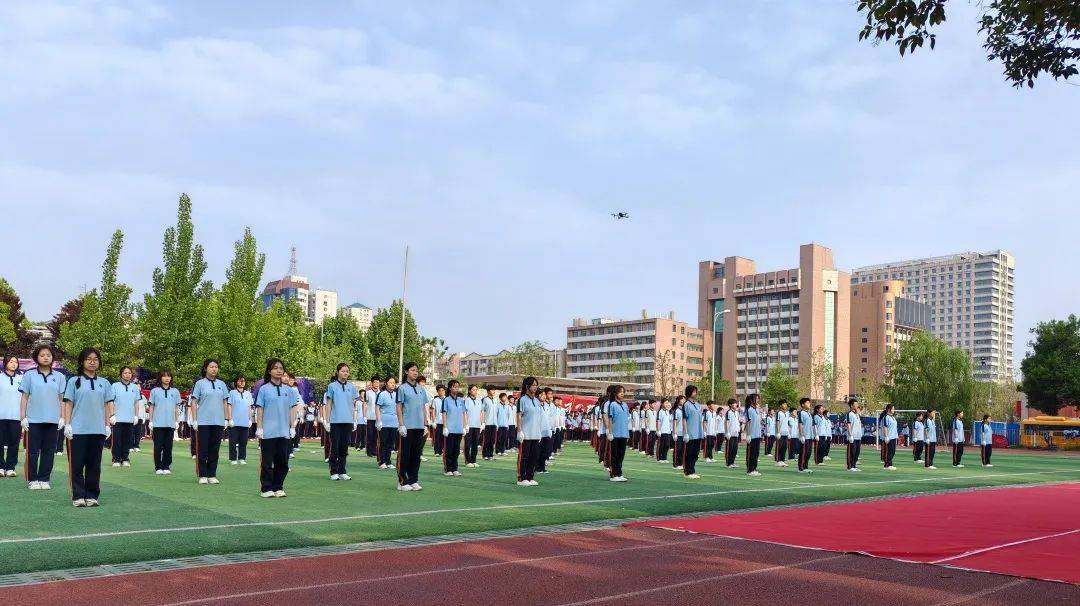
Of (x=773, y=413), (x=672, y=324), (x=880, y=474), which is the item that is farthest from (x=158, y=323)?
(x=672, y=324)

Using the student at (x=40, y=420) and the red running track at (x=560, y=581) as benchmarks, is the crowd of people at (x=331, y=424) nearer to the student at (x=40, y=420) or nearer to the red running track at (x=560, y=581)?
the student at (x=40, y=420)

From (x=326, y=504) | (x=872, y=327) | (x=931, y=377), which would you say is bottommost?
(x=326, y=504)

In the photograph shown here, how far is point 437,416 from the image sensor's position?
874 inches

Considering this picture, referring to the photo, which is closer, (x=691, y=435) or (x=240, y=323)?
(x=691, y=435)

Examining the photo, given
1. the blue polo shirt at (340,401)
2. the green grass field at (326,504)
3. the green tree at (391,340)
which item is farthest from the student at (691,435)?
the green tree at (391,340)

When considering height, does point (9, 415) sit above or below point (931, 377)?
below

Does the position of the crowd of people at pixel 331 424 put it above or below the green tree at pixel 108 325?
below

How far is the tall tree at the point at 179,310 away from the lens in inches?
1550

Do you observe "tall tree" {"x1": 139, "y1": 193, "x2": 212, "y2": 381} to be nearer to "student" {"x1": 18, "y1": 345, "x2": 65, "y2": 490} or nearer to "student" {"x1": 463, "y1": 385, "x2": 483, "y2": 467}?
"student" {"x1": 463, "y1": 385, "x2": 483, "y2": 467}

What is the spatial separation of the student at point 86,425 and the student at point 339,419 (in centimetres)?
427

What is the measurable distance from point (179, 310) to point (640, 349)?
130132mm

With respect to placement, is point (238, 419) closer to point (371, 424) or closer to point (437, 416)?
point (437, 416)

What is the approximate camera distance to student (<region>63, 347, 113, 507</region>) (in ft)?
35.3

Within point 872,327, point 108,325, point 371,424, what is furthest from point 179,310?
point 872,327
